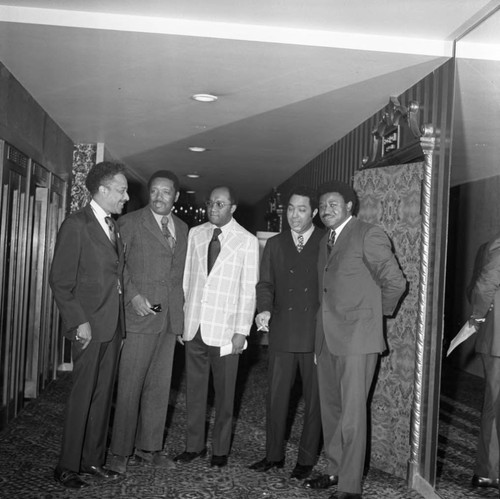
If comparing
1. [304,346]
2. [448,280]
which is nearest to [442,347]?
[448,280]

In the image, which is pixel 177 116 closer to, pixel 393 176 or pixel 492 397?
pixel 393 176

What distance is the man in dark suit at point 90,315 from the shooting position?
320 cm

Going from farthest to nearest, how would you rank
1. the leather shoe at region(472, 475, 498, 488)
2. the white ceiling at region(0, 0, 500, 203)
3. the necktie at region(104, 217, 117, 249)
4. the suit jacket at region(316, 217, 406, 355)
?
the necktie at region(104, 217, 117, 249)
the white ceiling at region(0, 0, 500, 203)
the suit jacket at region(316, 217, 406, 355)
the leather shoe at region(472, 475, 498, 488)

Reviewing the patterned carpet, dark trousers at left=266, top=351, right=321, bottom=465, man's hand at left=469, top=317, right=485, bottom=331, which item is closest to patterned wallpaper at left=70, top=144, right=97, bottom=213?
the patterned carpet

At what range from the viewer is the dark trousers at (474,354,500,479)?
286 centimetres

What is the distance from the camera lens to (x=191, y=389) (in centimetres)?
366

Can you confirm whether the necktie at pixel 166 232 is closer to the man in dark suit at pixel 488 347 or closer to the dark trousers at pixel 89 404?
the dark trousers at pixel 89 404

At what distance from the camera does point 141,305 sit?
3457 millimetres

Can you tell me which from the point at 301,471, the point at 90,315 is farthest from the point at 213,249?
the point at 301,471

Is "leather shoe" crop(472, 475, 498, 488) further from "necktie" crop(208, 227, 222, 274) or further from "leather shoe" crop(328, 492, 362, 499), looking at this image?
"necktie" crop(208, 227, 222, 274)

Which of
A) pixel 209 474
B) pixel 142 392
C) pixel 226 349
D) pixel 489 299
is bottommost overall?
pixel 209 474

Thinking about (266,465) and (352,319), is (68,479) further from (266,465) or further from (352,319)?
(352,319)

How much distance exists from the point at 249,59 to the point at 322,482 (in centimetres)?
252

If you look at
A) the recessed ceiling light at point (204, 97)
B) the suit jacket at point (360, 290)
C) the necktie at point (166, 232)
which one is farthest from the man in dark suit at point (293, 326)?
the recessed ceiling light at point (204, 97)
